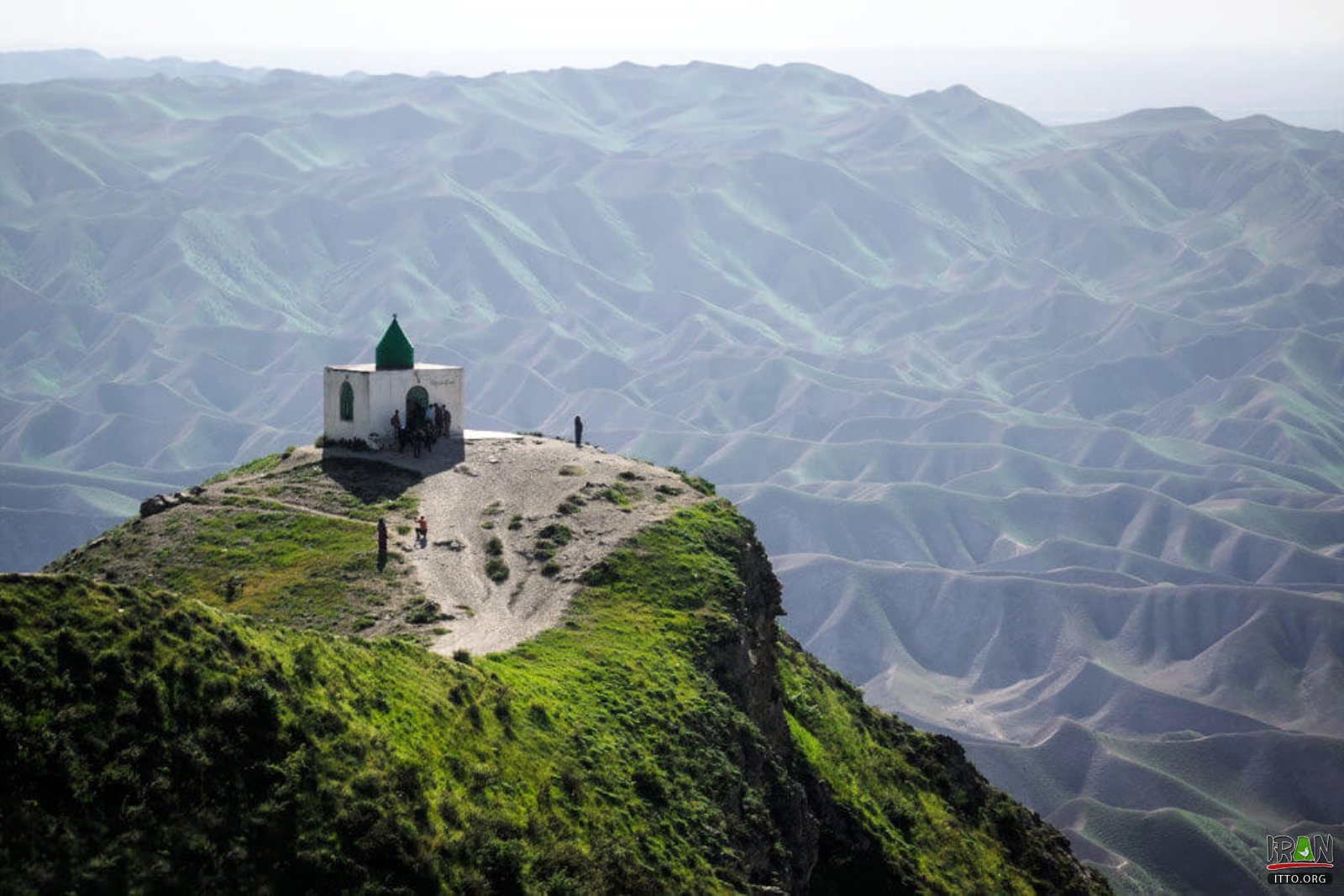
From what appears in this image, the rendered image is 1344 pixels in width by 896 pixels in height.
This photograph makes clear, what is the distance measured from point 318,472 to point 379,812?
25.9 m

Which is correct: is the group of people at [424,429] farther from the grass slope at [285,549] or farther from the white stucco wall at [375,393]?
the grass slope at [285,549]

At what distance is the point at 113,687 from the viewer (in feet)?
79.6

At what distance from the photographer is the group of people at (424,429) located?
2084 inches

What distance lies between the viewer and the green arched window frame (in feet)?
174

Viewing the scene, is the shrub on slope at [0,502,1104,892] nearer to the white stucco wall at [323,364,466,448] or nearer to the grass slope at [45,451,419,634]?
the grass slope at [45,451,419,634]

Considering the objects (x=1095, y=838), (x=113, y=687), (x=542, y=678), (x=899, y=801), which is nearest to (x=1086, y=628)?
(x=1095, y=838)

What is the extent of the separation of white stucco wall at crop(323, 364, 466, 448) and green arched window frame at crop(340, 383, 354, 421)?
0.33 ft

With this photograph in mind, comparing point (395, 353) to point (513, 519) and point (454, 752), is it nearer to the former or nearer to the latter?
point (513, 519)

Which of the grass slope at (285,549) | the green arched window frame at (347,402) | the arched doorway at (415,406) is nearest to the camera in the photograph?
the grass slope at (285,549)

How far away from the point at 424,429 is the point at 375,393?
168 cm

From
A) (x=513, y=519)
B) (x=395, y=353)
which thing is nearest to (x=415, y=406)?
(x=395, y=353)

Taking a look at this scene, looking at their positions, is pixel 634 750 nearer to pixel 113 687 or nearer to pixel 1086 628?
pixel 113 687

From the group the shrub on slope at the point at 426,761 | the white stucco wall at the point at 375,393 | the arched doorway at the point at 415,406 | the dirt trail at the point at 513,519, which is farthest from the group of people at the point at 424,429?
the shrub on slope at the point at 426,761

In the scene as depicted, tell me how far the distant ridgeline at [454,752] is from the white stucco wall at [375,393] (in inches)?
156
